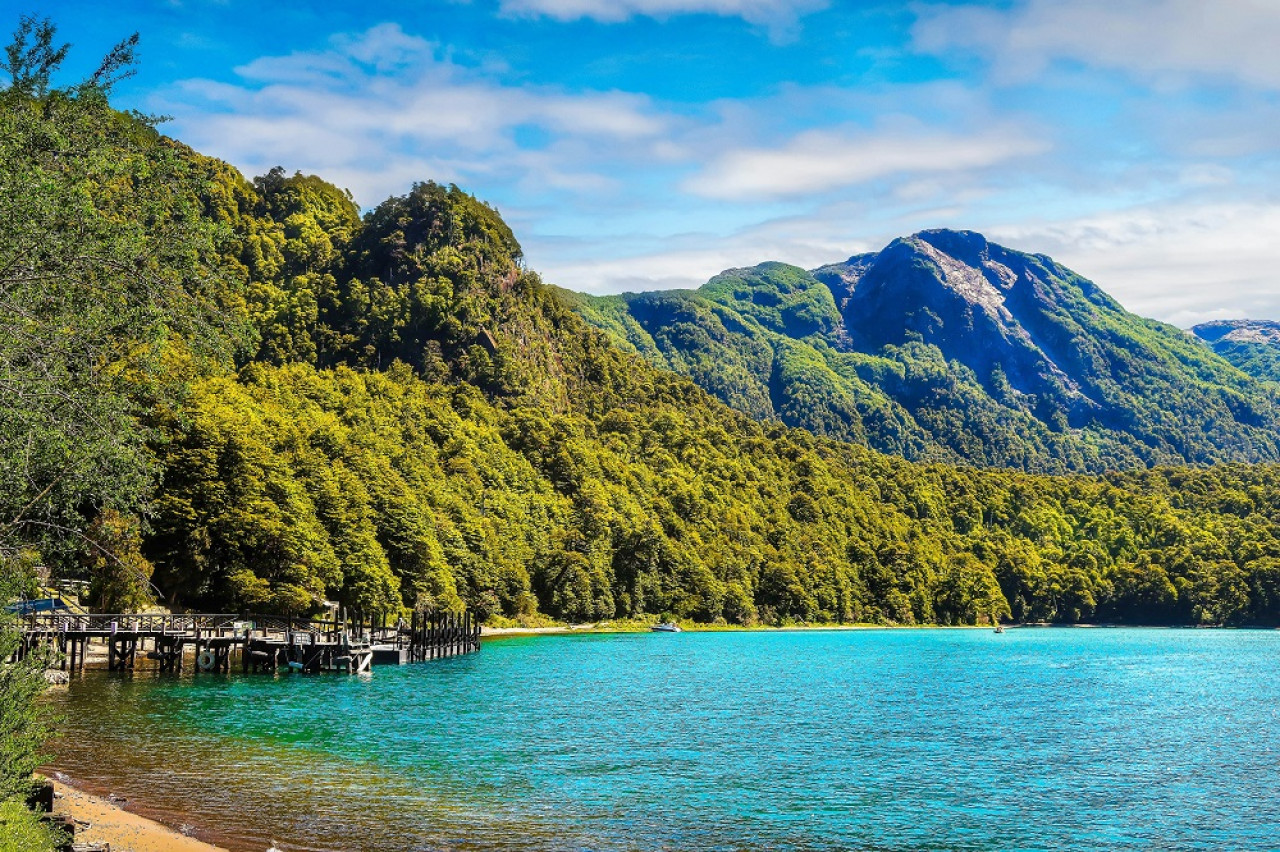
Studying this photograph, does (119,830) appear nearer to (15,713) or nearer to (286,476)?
(15,713)

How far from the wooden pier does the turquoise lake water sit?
88.3 inches

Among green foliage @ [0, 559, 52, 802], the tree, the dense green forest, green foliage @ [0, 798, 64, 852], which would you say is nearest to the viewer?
green foliage @ [0, 798, 64, 852]

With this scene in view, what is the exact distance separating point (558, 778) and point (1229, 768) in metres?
26.4

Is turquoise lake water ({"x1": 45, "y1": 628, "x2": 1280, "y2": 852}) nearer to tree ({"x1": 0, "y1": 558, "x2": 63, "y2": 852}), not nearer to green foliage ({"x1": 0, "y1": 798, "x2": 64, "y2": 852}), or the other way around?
green foliage ({"x1": 0, "y1": 798, "x2": 64, "y2": 852})

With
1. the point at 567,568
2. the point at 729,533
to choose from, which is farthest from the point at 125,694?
the point at 729,533

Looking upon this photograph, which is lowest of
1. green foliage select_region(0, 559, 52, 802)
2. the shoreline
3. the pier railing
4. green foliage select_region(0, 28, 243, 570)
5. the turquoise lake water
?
the turquoise lake water

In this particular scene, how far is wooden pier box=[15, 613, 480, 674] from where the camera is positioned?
197ft

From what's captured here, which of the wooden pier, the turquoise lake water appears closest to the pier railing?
the wooden pier

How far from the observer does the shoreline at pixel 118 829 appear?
74.6 feet

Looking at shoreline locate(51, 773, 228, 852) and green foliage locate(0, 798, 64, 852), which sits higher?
green foliage locate(0, 798, 64, 852)

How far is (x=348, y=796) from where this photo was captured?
30.6 metres

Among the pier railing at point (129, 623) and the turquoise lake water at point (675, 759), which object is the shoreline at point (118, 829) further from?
the pier railing at point (129, 623)

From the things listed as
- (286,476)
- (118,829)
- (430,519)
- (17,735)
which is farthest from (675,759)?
(430,519)

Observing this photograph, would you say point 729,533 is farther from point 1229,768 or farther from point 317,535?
point 1229,768
